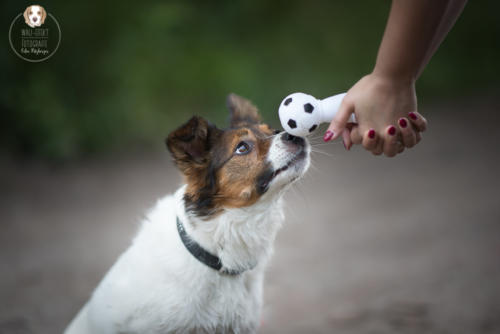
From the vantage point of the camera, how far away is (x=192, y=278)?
282 cm

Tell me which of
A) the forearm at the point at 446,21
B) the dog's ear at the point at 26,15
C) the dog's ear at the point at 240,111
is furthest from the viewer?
the dog's ear at the point at 26,15

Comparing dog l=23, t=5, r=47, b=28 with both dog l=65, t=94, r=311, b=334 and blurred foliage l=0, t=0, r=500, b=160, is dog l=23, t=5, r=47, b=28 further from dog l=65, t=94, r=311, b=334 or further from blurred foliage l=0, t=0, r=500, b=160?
dog l=65, t=94, r=311, b=334

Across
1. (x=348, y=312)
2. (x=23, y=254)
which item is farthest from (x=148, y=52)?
(x=348, y=312)

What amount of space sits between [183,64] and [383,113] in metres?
6.75

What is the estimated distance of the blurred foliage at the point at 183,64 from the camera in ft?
23.1

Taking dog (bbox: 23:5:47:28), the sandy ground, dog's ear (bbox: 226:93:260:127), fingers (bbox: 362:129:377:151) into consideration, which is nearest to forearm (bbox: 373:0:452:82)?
fingers (bbox: 362:129:377:151)

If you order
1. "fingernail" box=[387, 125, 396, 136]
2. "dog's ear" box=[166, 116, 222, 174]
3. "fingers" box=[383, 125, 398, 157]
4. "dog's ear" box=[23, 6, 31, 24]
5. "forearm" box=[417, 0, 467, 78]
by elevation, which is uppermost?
"dog's ear" box=[23, 6, 31, 24]

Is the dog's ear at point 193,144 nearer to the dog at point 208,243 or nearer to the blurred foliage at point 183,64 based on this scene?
the dog at point 208,243

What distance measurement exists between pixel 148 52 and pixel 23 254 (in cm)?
422

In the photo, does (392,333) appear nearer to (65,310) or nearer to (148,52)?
(65,310)

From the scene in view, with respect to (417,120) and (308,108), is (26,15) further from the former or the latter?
(417,120)

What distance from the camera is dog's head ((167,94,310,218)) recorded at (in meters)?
2.79

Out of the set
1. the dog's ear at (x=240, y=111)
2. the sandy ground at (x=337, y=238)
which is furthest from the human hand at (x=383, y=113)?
the sandy ground at (x=337, y=238)

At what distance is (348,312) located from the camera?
14.7ft
